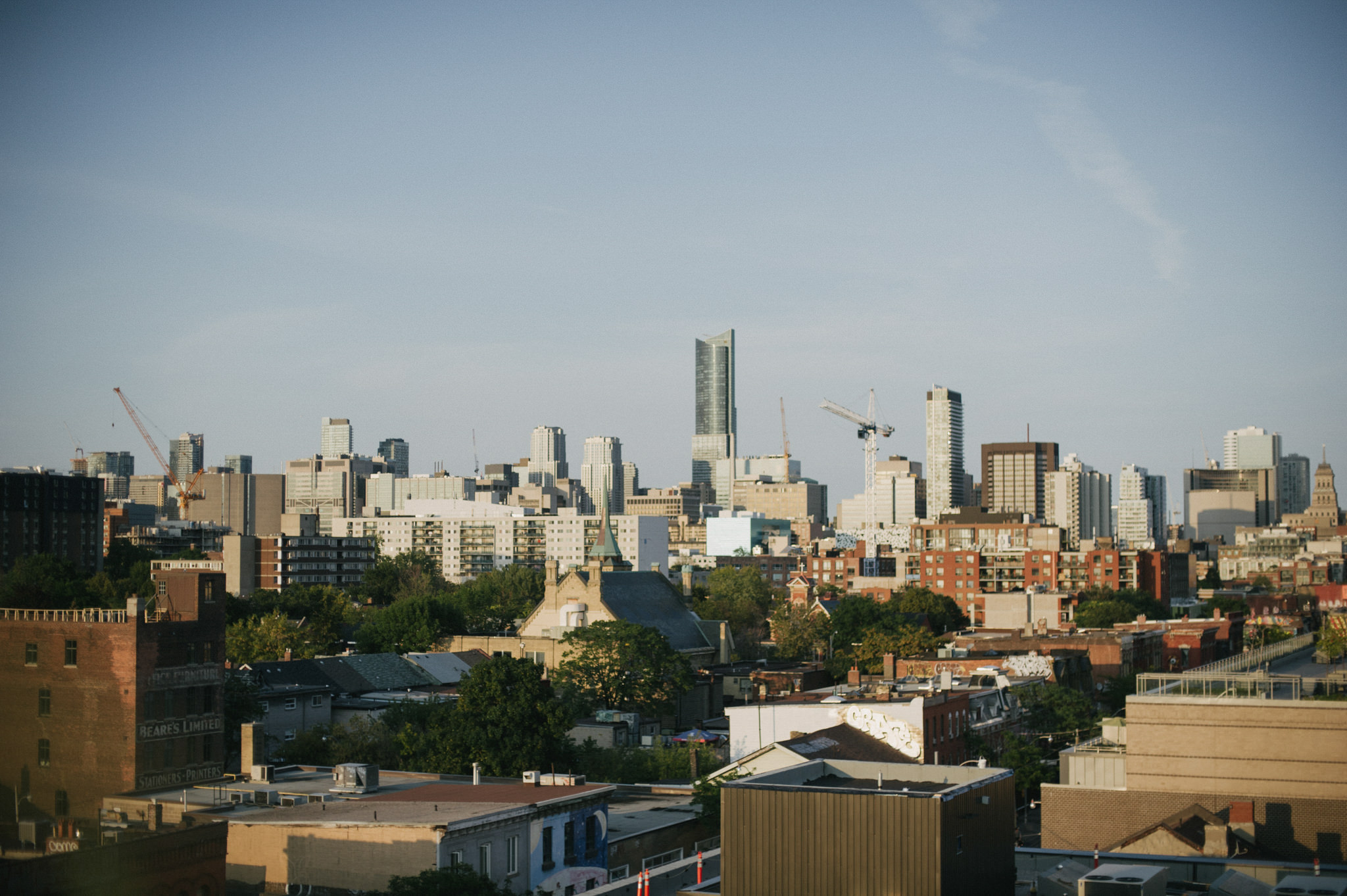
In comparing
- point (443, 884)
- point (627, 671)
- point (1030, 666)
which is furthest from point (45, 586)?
point (443, 884)

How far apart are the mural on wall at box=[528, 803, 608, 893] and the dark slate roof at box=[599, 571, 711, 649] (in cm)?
6854

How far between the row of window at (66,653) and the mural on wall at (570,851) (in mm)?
21236

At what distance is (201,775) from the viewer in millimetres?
54094

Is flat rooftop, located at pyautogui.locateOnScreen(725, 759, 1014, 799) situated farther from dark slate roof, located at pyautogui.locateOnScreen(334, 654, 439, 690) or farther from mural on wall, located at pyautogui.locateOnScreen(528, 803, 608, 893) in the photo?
dark slate roof, located at pyautogui.locateOnScreen(334, 654, 439, 690)

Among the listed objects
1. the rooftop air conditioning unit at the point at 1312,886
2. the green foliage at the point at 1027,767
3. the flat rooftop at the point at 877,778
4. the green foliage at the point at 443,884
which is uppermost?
the flat rooftop at the point at 877,778

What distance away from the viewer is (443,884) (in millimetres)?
36250

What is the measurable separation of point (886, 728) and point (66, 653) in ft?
121

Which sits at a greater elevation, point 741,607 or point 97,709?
point 97,709

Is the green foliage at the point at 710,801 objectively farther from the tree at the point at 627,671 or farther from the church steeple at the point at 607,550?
the church steeple at the point at 607,550

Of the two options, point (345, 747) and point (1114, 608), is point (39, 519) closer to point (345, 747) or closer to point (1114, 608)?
point (1114, 608)

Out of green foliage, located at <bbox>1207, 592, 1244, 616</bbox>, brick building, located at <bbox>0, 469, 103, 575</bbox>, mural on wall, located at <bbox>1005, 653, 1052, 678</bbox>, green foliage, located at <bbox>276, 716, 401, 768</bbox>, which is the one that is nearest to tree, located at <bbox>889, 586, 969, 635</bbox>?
green foliage, located at <bbox>1207, 592, 1244, 616</bbox>

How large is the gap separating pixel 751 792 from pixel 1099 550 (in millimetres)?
174032

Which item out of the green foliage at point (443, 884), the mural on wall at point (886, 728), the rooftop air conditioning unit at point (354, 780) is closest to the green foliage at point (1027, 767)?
the mural on wall at point (886, 728)

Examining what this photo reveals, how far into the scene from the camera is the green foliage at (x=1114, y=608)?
506 ft
